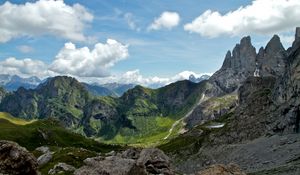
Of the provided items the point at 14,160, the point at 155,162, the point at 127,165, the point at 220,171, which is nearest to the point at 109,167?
the point at 127,165

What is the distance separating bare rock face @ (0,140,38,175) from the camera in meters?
36.3

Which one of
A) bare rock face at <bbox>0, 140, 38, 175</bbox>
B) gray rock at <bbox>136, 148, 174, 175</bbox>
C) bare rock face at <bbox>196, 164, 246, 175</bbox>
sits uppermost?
bare rock face at <bbox>0, 140, 38, 175</bbox>

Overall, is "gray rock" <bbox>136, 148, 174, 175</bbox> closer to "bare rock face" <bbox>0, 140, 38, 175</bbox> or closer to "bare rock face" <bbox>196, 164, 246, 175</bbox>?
"bare rock face" <bbox>0, 140, 38, 175</bbox>

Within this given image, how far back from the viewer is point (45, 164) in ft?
396

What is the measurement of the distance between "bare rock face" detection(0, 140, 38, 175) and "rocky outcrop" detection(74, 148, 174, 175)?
9.21 meters

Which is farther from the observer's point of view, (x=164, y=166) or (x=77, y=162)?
(x=77, y=162)

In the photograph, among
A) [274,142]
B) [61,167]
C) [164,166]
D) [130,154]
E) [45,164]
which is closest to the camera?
[164,166]

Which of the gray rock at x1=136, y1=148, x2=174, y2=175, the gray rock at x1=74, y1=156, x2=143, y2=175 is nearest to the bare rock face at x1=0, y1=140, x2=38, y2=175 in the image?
the gray rock at x1=74, y1=156, x2=143, y2=175

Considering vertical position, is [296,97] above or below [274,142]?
above

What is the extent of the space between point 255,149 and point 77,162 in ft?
222

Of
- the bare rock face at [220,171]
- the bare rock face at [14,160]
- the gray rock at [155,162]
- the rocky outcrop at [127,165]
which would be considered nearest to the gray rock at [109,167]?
the rocky outcrop at [127,165]

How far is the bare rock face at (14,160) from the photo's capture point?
36281 millimetres

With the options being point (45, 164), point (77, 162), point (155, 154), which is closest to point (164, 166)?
point (155, 154)

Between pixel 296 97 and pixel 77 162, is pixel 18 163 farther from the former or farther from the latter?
pixel 296 97
